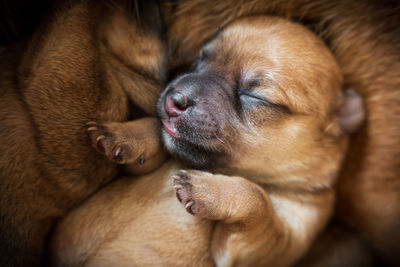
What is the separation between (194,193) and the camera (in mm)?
1169

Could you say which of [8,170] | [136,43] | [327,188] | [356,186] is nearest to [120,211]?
[8,170]

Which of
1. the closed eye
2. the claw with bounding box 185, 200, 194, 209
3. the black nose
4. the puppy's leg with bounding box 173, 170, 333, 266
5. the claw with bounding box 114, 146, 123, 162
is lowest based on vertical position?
the puppy's leg with bounding box 173, 170, 333, 266

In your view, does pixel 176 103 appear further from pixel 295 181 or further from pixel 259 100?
pixel 295 181

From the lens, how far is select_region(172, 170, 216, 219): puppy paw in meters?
1.16

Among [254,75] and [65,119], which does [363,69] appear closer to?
[254,75]

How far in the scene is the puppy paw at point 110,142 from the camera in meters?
1.22

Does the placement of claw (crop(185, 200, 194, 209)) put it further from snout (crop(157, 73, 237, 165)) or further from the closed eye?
the closed eye

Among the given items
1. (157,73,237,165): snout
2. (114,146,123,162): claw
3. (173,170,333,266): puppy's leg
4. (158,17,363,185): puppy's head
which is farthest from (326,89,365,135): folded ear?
(114,146,123,162): claw

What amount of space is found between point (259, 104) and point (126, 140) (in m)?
0.50

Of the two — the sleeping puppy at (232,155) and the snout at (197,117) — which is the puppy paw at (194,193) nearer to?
the sleeping puppy at (232,155)

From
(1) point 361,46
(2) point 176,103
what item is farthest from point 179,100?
(1) point 361,46

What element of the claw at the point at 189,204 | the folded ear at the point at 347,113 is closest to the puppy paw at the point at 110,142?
the claw at the point at 189,204

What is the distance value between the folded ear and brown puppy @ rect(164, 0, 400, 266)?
0.07 metres

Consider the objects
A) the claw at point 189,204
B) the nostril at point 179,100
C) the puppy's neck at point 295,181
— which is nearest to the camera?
the claw at point 189,204
